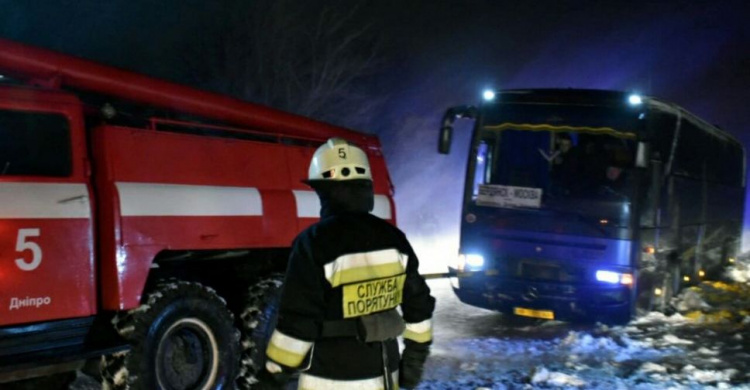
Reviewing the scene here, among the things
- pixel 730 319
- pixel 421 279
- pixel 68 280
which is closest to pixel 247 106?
pixel 68 280

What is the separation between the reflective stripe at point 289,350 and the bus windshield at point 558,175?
6.72 metres

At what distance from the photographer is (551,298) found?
912cm

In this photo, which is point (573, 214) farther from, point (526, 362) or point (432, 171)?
point (432, 171)

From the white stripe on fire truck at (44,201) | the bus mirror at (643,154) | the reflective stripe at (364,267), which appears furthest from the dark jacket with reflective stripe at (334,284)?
the bus mirror at (643,154)

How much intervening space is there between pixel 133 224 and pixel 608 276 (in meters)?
6.06

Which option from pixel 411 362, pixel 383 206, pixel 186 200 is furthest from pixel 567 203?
pixel 411 362

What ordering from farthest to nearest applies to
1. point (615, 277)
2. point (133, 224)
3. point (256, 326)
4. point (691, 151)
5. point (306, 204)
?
point (691, 151) < point (615, 277) < point (306, 204) < point (256, 326) < point (133, 224)

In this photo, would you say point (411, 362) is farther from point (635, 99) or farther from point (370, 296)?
point (635, 99)

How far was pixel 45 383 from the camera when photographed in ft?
18.0

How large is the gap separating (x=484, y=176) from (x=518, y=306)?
1.85m

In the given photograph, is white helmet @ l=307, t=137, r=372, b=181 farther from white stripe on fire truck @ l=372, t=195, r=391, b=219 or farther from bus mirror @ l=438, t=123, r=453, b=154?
bus mirror @ l=438, t=123, r=453, b=154

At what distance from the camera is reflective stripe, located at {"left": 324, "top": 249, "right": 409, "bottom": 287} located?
10.0 ft

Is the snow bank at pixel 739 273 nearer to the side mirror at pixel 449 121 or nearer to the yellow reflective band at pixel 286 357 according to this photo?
the side mirror at pixel 449 121

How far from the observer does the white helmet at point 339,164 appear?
3188 millimetres
